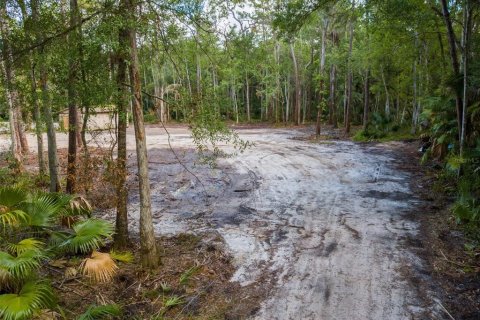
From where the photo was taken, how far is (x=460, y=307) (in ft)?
15.2

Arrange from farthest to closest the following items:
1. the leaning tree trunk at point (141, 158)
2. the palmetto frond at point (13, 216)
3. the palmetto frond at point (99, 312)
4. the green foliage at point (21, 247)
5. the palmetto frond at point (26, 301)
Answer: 1. the leaning tree trunk at point (141, 158)
2. the palmetto frond at point (13, 216)
3. the green foliage at point (21, 247)
4. the palmetto frond at point (99, 312)
5. the palmetto frond at point (26, 301)

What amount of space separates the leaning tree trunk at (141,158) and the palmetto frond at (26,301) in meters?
1.67

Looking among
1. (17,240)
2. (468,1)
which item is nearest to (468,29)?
(468,1)

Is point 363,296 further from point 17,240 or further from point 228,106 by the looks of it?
point 17,240

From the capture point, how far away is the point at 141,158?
5.57 m

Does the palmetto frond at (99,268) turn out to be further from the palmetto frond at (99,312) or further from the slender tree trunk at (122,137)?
the slender tree trunk at (122,137)

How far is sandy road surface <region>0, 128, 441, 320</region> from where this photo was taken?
4902 millimetres

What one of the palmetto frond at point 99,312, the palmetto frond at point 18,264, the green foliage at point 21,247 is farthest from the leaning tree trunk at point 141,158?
the palmetto frond at point 18,264

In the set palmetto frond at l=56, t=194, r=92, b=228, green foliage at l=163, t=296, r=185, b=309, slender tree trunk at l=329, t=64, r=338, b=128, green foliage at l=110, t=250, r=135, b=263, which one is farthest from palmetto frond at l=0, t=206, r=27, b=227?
slender tree trunk at l=329, t=64, r=338, b=128

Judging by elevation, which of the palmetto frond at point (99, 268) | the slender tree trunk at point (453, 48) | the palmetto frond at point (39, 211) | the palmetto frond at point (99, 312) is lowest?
the palmetto frond at point (99, 312)

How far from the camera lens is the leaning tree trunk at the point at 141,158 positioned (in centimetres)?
532

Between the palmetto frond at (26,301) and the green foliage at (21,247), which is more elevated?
the green foliage at (21,247)

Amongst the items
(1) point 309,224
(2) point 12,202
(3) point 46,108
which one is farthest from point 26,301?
(1) point 309,224

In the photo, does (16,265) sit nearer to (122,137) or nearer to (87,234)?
(87,234)
